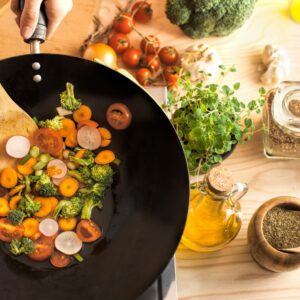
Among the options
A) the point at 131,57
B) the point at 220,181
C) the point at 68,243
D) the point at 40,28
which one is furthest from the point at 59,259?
the point at 131,57

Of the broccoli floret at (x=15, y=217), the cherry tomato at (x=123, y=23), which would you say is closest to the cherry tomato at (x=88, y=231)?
the broccoli floret at (x=15, y=217)

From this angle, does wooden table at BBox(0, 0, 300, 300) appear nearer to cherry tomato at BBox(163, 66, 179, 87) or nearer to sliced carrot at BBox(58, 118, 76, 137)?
cherry tomato at BBox(163, 66, 179, 87)

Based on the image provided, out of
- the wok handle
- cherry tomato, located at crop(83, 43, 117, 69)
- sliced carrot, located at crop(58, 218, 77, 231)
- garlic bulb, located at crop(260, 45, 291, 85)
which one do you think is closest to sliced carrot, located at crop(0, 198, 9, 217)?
sliced carrot, located at crop(58, 218, 77, 231)

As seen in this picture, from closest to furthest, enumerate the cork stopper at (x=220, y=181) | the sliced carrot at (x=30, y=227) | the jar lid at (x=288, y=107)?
1. the cork stopper at (x=220, y=181)
2. the sliced carrot at (x=30, y=227)
3. the jar lid at (x=288, y=107)

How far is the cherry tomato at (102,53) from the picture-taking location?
3.90 feet

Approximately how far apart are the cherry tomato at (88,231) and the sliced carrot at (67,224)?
0.5 inches

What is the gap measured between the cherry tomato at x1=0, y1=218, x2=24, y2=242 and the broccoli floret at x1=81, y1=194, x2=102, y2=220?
0.44 ft

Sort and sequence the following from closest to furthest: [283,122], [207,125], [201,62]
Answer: [207,125], [283,122], [201,62]

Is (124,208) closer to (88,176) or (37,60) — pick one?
(88,176)

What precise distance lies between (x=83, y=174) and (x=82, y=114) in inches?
5.1

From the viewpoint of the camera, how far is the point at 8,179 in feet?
3.20

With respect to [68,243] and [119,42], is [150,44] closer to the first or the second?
[119,42]

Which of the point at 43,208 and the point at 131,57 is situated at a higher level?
the point at 131,57

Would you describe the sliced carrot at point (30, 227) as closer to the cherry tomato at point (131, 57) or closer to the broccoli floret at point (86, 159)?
the broccoli floret at point (86, 159)
